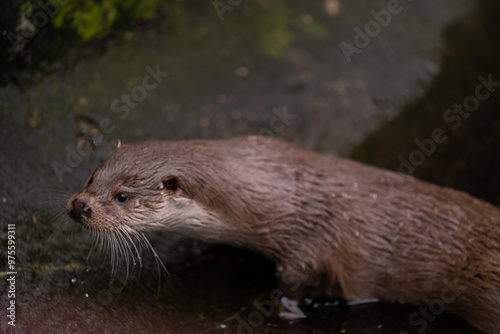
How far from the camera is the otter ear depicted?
278cm

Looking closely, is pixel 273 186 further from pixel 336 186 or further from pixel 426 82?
pixel 426 82

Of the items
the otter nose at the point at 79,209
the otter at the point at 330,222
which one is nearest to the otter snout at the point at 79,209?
the otter nose at the point at 79,209

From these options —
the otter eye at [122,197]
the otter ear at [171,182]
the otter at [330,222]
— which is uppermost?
the otter ear at [171,182]

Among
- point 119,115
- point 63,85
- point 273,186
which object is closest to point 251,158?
point 273,186

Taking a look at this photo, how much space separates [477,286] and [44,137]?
2.33 metres

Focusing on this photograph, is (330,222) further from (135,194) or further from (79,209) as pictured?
(79,209)

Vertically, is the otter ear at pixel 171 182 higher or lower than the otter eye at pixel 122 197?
higher

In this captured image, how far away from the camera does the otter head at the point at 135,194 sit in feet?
9.00

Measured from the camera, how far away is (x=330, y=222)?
120 inches

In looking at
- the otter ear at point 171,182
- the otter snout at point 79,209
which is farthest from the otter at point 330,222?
the otter snout at point 79,209

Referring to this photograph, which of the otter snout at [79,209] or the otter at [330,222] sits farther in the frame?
the otter at [330,222]

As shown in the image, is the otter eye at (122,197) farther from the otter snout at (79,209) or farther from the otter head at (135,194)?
the otter snout at (79,209)

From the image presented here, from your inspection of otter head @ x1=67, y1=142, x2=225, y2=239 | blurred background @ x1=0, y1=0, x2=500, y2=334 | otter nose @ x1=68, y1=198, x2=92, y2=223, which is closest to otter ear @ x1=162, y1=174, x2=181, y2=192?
otter head @ x1=67, y1=142, x2=225, y2=239

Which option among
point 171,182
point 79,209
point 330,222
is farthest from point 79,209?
point 330,222
